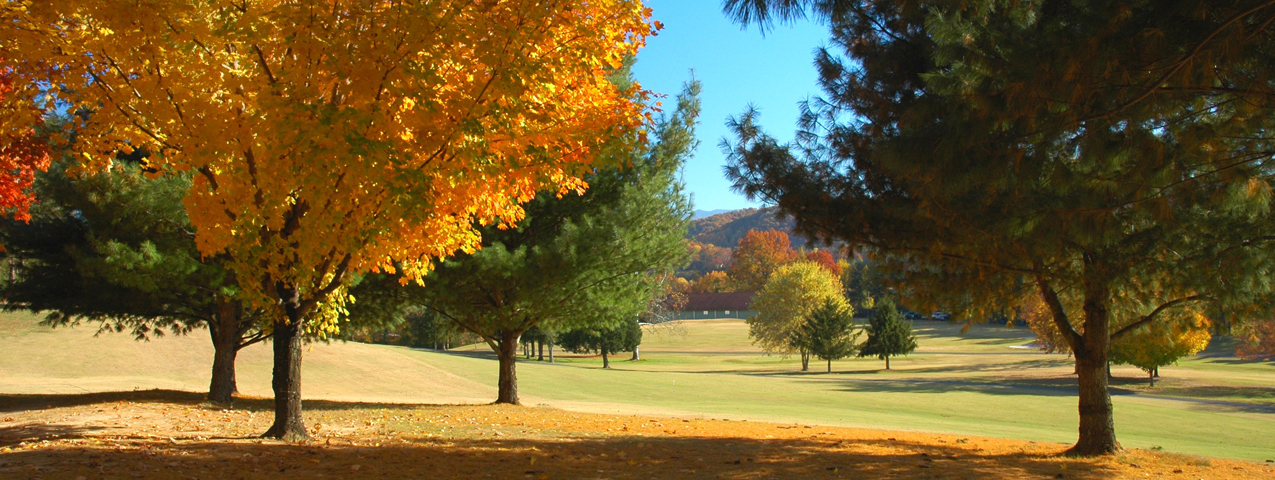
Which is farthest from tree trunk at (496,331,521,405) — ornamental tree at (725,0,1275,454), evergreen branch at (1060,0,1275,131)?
evergreen branch at (1060,0,1275,131)

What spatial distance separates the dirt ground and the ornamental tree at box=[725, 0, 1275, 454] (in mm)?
2099

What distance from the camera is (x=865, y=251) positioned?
1079 centimetres

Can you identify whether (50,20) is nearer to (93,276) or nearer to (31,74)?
(31,74)

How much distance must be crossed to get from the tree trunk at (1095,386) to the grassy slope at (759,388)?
5.86 meters

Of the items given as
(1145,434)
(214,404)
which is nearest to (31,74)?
(214,404)

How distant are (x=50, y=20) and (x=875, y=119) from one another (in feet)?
29.4

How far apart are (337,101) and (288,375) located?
3161 millimetres

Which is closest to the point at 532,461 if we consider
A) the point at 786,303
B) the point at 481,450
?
the point at 481,450

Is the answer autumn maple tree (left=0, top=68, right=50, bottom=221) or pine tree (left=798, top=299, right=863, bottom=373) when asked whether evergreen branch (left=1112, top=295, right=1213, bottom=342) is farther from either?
pine tree (left=798, top=299, right=863, bottom=373)

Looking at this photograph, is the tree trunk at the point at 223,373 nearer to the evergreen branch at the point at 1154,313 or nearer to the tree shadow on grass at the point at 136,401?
the tree shadow on grass at the point at 136,401

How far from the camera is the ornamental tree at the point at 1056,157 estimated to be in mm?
4895

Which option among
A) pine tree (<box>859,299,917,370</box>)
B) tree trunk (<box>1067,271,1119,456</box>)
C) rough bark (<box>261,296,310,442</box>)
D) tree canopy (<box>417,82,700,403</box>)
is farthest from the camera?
pine tree (<box>859,299,917,370</box>)

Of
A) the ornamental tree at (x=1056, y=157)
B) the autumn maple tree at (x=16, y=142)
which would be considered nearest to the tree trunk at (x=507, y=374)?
the ornamental tree at (x=1056, y=157)

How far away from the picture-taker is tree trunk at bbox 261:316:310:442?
814 cm
